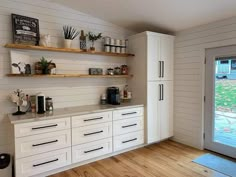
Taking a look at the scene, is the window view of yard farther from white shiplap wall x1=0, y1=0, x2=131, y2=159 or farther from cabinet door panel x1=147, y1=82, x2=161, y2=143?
white shiplap wall x1=0, y1=0, x2=131, y2=159

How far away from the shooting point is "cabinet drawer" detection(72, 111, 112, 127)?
271 cm

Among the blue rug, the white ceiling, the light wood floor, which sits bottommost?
the light wood floor

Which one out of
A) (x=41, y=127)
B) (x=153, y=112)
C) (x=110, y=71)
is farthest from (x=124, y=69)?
(x=41, y=127)

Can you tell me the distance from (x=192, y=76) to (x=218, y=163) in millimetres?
1518

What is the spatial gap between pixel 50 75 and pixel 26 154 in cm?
114

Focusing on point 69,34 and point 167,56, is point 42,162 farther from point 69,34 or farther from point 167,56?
point 167,56

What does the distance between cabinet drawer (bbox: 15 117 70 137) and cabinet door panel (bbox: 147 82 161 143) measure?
1.54 meters

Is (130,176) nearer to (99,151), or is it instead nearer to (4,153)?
(99,151)

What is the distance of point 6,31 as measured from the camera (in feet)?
8.77

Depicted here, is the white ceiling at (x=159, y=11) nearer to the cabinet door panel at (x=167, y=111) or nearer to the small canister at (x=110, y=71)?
the small canister at (x=110, y=71)

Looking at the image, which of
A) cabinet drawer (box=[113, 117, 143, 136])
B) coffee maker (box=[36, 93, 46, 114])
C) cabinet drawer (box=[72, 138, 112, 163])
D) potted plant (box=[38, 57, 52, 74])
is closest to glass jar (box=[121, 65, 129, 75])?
cabinet drawer (box=[113, 117, 143, 136])

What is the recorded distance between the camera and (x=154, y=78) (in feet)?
11.4

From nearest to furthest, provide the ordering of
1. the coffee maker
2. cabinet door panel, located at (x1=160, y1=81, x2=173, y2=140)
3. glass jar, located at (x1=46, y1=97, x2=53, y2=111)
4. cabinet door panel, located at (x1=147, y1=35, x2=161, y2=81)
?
the coffee maker, glass jar, located at (x1=46, y1=97, x2=53, y2=111), cabinet door panel, located at (x1=147, y1=35, x2=161, y2=81), cabinet door panel, located at (x1=160, y1=81, x2=173, y2=140)

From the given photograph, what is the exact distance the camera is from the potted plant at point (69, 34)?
298cm
